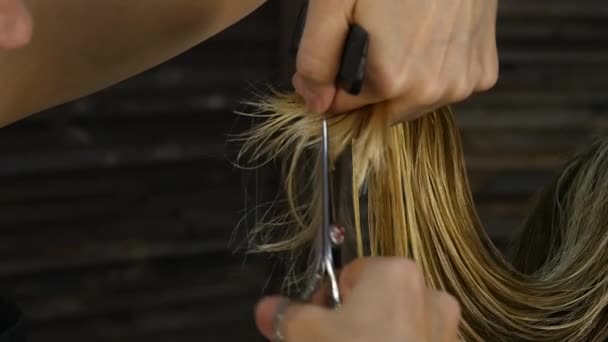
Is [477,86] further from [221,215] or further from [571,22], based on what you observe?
[571,22]

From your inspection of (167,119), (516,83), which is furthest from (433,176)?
(516,83)

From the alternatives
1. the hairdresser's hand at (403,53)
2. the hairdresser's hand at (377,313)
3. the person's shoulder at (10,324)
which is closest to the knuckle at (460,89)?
the hairdresser's hand at (403,53)

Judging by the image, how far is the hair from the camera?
0.96 meters

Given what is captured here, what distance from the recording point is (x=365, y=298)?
579 mm

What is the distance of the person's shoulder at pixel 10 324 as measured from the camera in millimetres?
1027

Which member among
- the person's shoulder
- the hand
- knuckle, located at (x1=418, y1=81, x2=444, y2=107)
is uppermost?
the hand

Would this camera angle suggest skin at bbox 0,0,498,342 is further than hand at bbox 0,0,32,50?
No

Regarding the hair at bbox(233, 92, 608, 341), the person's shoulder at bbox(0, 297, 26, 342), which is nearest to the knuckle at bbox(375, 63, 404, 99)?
the hair at bbox(233, 92, 608, 341)

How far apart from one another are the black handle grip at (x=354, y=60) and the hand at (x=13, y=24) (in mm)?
256

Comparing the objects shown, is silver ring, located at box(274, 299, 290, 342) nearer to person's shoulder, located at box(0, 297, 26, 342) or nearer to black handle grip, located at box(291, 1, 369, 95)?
black handle grip, located at box(291, 1, 369, 95)

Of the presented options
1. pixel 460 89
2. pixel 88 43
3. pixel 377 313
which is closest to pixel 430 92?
pixel 460 89

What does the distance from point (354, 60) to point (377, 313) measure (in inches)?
8.8

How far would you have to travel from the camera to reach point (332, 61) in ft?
2.36

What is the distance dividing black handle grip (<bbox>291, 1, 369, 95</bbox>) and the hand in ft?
0.84
